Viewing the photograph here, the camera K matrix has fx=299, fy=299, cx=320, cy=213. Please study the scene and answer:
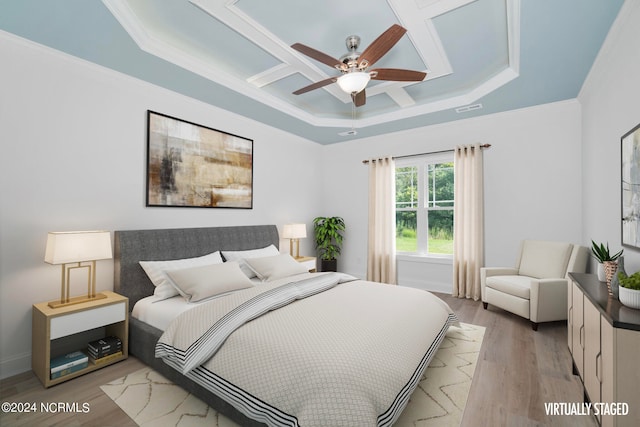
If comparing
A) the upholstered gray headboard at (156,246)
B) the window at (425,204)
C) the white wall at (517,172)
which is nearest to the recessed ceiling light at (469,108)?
the white wall at (517,172)

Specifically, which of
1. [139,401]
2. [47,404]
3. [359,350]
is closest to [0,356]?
[47,404]

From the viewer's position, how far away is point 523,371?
2395mm

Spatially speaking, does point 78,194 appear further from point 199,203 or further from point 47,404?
point 47,404

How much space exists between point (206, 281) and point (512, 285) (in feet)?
11.0

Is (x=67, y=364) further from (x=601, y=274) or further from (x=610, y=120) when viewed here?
(x=610, y=120)

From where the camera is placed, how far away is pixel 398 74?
257cm

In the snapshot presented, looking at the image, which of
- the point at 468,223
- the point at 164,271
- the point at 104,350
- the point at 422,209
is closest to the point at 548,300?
the point at 468,223

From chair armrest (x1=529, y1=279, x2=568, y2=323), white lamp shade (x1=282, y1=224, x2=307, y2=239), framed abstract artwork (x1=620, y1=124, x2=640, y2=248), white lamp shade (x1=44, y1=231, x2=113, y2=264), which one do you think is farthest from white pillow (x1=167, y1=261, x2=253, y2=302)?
framed abstract artwork (x1=620, y1=124, x2=640, y2=248)

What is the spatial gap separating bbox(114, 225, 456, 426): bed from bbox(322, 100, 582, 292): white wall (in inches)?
80.5

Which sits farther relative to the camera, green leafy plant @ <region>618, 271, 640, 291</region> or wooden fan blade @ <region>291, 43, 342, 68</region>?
wooden fan blade @ <region>291, 43, 342, 68</region>

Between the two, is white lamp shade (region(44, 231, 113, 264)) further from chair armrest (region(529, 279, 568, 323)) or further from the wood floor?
chair armrest (region(529, 279, 568, 323))

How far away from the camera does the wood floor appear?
1.85 meters

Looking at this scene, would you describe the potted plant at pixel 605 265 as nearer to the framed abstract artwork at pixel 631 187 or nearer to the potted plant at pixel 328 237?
the framed abstract artwork at pixel 631 187

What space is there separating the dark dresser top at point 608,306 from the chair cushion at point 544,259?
1347 mm
